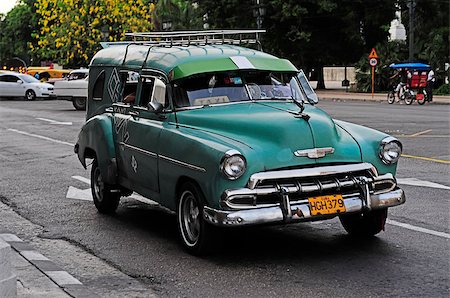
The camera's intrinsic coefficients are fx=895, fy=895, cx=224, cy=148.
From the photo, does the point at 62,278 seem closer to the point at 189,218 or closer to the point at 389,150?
the point at 189,218

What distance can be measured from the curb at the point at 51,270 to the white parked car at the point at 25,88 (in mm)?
40199

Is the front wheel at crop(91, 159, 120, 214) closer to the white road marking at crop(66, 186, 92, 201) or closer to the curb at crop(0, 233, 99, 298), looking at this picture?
the white road marking at crop(66, 186, 92, 201)

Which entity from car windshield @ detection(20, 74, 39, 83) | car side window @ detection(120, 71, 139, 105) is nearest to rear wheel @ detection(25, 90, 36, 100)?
car windshield @ detection(20, 74, 39, 83)

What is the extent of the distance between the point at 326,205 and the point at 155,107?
2.18 meters

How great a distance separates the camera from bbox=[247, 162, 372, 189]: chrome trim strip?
7605mm

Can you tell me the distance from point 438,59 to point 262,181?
46386 millimetres

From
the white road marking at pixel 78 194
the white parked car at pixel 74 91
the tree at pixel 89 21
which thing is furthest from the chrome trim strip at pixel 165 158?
the tree at pixel 89 21

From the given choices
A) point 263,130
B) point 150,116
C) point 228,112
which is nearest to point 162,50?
point 150,116

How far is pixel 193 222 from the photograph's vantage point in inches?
328

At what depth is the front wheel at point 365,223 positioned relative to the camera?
8711mm

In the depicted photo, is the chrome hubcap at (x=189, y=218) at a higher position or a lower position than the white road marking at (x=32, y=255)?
higher

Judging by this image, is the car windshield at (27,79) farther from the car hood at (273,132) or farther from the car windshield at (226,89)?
the car hood at (273,132)

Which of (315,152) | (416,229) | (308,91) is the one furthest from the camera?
(308,91)

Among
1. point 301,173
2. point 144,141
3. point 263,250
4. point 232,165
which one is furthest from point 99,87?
point 301,173
